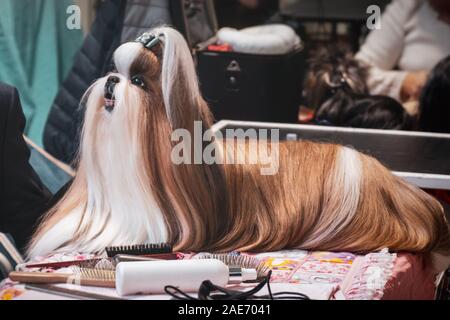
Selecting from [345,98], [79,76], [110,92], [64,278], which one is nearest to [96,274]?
[64,278]

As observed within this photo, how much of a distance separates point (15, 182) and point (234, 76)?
564 mm

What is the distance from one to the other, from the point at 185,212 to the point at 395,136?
73 cm

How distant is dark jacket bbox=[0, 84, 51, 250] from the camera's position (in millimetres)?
1843

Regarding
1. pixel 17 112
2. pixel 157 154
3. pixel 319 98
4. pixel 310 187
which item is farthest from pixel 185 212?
pixel 319 98

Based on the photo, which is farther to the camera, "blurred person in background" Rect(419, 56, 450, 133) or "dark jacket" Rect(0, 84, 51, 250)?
"blurred person in background" Rect(419, 56, 450, 133)

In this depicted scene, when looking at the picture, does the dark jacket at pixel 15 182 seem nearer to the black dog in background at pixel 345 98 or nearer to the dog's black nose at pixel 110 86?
the dog's black nose at pixel 110 86

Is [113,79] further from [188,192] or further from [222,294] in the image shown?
[222,294]

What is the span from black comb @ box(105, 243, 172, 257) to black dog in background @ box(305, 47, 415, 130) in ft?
2.51

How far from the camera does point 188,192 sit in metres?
1.68

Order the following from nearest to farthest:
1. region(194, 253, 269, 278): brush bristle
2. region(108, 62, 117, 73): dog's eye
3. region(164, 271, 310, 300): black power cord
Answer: region(164, 271, 310, 300): black power cord < region(194, 253, 269, 278): brush bristle < region(108, 62, 117, 73): dog's eye

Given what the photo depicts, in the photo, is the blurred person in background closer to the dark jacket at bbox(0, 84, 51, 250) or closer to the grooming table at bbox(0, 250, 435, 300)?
the grooming table at bbox(0, 250, 435, 300)

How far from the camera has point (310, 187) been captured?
1.76 m

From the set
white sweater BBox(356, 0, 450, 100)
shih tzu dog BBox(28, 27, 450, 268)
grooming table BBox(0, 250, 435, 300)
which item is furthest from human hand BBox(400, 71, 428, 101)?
grooming table BBox(0, 250, 435, 300)

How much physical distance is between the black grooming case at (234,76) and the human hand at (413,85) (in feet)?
1.14
